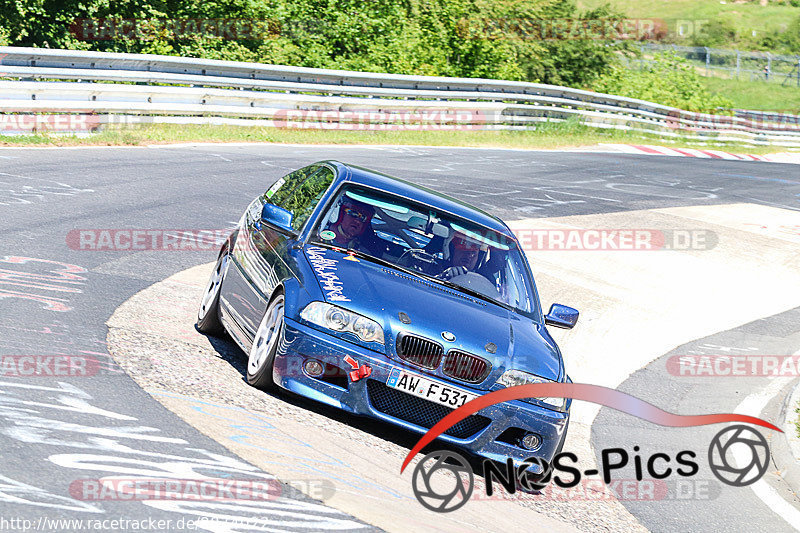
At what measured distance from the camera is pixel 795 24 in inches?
4486

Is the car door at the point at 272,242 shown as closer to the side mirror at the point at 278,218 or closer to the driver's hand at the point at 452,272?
the side mirror at the point at 278,218

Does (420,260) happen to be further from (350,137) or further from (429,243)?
(350,137)

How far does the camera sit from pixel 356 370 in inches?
249

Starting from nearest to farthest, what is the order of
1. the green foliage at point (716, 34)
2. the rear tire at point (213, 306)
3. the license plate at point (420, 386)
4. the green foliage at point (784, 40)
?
the license plate at point (420, 386) < the rear tire at point (213, 306) < the green foliage at point (784, 40) < the green foliage at point (716, 34)

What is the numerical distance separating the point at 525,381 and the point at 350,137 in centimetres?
1832

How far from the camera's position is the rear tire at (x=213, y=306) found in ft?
26.5

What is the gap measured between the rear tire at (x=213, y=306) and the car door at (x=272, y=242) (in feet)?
0.84

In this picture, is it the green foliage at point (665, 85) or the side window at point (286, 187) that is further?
the green foliage at point (665, 85)

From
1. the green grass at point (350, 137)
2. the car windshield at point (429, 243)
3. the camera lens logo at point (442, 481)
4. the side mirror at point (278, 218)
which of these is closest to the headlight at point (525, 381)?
the camera lens logo at point (442, 481)

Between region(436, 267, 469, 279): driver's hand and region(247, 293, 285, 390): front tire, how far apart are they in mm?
1251

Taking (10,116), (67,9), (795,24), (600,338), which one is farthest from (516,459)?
(795,24)

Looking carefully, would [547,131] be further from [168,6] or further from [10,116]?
[10,116]

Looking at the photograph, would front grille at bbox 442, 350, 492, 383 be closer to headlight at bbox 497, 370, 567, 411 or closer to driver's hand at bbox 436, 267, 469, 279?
headlight at bbox 497, 370, 567, 411

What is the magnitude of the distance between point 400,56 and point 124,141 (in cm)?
1750
